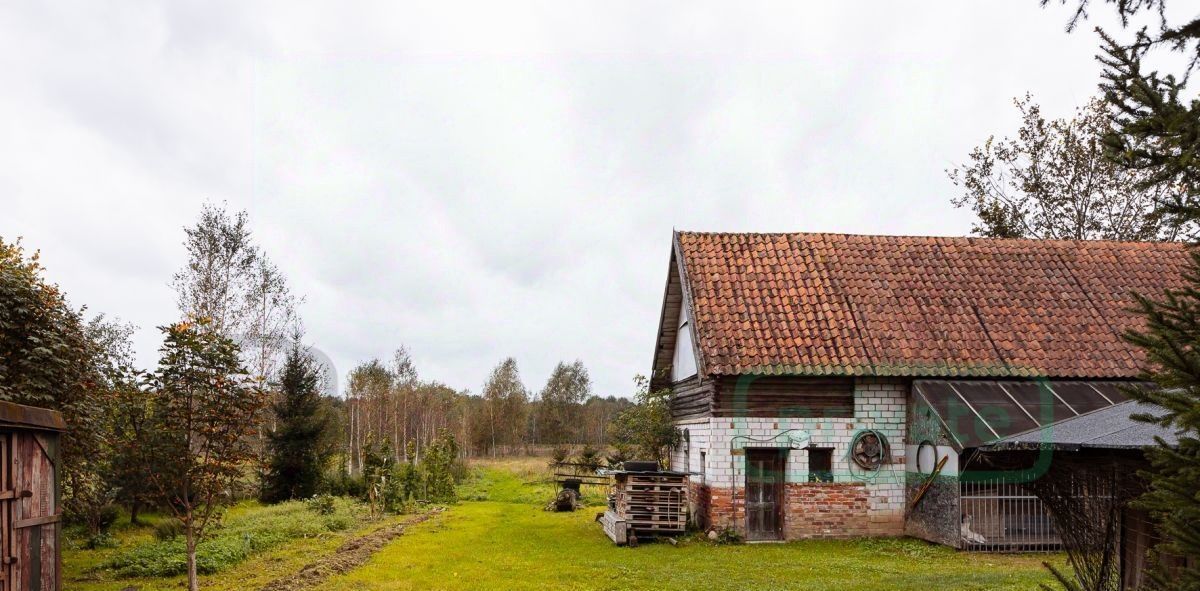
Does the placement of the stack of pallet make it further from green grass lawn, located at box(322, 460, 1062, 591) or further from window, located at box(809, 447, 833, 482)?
window, located at box(809, 447, 833, 482)

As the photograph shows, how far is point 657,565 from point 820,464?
192 inches

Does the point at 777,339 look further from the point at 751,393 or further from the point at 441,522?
the point at 441,522

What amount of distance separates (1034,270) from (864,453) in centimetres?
685

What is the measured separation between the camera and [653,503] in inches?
675

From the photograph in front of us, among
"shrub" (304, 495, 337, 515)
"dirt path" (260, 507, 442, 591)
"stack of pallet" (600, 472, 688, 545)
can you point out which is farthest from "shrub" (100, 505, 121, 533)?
"stack of pallet" (600, 472, 688, 545)

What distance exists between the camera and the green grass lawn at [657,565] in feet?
41.1

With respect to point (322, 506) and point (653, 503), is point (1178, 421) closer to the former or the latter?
point (653, 503)

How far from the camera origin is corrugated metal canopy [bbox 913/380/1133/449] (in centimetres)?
1562

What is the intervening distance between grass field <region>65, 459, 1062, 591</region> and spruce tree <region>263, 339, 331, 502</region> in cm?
518

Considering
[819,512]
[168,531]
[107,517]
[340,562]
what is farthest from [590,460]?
[340,562]

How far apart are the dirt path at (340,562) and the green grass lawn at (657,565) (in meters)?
0.24

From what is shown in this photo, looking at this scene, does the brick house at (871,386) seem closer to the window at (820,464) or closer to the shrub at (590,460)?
the window at (820,464)

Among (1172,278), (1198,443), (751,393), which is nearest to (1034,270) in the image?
(1172,278)

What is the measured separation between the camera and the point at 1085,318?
1883cm
